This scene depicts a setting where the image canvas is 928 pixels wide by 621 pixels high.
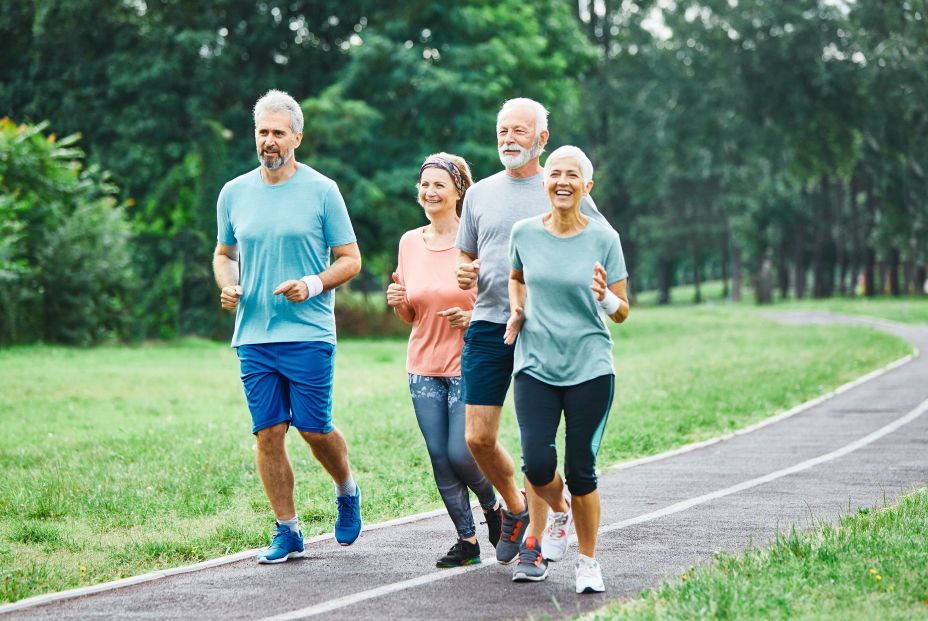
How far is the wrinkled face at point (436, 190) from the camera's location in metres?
7.27

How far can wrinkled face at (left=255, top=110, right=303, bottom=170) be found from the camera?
712 cm

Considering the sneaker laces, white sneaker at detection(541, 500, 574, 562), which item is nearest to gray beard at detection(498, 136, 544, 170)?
white sneaker at detection(541, 500, 574, 562)

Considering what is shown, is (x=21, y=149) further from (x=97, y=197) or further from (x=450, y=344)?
(x=450, y=344)

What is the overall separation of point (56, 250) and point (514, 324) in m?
23.7

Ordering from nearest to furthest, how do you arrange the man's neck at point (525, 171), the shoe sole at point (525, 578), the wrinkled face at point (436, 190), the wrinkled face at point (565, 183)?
the wrinkled face at point (565, 183)
the shoe sole at point (525, 578)
the man's neck at point (525, 171)
the wrinkled face at point (436, 190)

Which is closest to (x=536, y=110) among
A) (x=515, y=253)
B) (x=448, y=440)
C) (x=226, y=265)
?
(x=515, y=253)

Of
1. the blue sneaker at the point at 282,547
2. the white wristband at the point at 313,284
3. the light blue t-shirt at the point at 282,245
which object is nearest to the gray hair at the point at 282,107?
the light blue t-shirt at the point at 282,245

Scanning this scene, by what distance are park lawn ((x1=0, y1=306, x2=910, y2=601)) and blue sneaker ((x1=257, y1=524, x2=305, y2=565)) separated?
1.60ft

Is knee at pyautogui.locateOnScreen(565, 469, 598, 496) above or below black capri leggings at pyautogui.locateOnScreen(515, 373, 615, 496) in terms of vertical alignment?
below

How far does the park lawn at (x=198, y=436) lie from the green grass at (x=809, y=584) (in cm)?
287

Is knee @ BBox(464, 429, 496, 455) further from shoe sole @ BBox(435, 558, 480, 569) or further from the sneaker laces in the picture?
the sneaker laces

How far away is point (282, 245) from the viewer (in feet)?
23.4

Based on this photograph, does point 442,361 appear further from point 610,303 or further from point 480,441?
point 610,303

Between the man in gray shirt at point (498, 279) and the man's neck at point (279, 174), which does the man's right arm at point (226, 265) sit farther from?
the man in gray shirt at point (498, 279)
